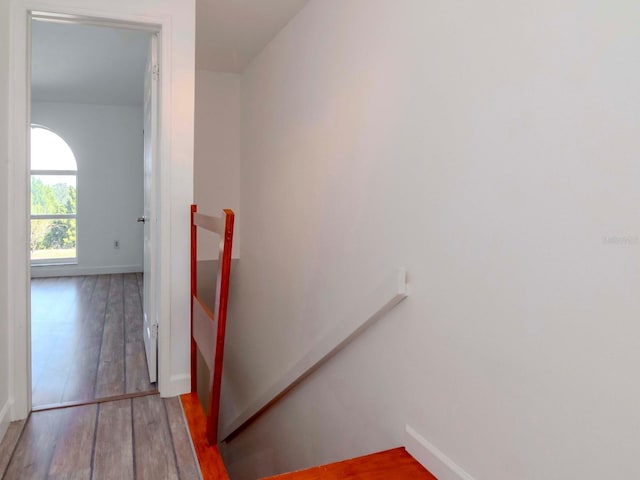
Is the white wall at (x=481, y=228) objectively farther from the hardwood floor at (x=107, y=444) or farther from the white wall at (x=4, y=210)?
the white wall at (x=4, y=210)

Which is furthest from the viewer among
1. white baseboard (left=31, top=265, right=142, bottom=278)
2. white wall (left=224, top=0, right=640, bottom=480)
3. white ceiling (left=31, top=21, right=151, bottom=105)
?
white baseboard (left=31, top=265, right=142, bottom=278)

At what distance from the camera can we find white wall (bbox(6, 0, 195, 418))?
2316 millimetres

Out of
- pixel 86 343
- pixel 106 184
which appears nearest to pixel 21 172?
pixel 86 343

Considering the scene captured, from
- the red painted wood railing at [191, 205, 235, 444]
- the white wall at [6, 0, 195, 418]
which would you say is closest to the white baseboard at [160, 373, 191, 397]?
the white wall at [6, 0, 195, 418]

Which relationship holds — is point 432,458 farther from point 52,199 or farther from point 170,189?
point 52,199

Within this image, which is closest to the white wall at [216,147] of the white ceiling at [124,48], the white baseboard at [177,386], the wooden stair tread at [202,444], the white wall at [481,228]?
the white ceiling at [124,48]

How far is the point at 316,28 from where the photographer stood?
9.48 ft

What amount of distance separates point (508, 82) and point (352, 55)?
1168 mm

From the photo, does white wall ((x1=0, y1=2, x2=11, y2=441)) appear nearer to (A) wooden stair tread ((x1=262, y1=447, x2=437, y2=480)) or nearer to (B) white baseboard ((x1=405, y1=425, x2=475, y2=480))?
(A) wooden stair tread ((x1=262, y1=447, x2=437, y2=480))

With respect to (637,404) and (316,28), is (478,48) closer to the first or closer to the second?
(637,404)

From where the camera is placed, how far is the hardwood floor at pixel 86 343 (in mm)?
2696

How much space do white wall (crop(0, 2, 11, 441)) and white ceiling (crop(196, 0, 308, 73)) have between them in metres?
1.19

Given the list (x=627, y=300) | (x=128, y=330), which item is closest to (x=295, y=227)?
(x=128, y=330)

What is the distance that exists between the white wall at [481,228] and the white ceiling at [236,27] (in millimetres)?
386
